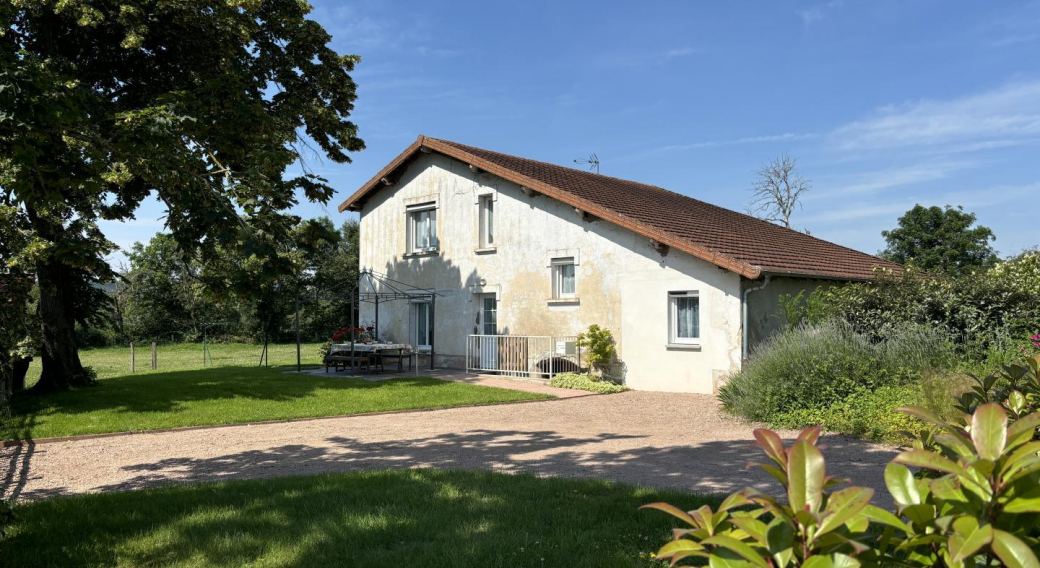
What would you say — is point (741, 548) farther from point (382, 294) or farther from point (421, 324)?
point (421, 324)

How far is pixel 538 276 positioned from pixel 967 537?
55.6 feet

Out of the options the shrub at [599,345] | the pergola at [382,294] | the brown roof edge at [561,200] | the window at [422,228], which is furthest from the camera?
the window at [422,228]

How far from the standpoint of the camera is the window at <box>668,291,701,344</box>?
597 inches

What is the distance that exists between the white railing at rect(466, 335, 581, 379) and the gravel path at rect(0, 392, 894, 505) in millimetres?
5140

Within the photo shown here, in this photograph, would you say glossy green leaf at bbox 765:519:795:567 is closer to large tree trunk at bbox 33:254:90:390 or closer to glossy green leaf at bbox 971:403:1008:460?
glossy green leaf at bbox 971:403:1008:460

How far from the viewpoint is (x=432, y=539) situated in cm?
472

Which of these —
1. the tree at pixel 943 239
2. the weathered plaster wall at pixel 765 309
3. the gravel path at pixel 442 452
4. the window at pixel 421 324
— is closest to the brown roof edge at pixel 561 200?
the weathered plaster wall at pixel 765 309

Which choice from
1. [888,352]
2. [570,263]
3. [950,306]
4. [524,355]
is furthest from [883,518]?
[524,355]

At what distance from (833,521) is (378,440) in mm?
8626

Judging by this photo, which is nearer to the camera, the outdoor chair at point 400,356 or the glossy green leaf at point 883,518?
the glossy green leaf at point 883,518

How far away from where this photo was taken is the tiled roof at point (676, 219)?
15016 mm

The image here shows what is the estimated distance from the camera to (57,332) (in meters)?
15.4

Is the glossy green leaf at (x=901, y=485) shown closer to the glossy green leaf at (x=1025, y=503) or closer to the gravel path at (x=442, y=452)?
the glossy green leaf at (x=1025, y=503)

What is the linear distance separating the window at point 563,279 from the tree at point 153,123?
648cm
